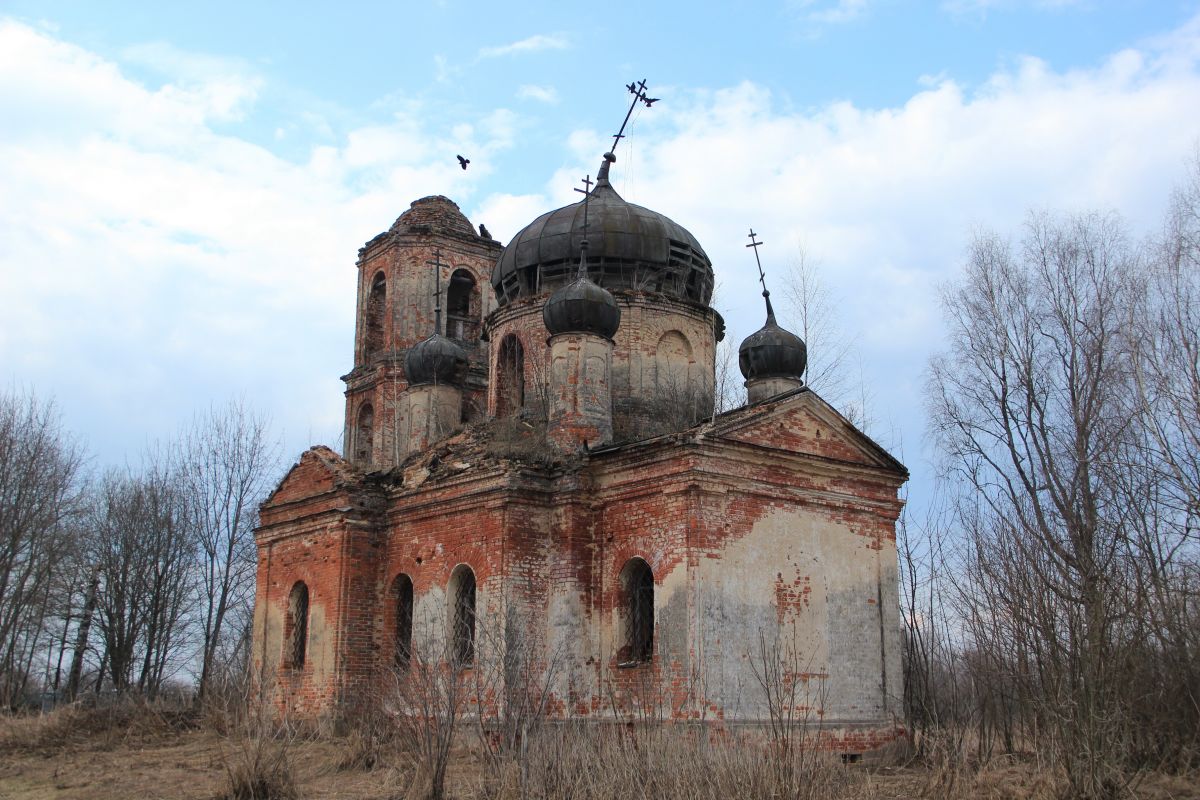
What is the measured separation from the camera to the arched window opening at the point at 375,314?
28.5m

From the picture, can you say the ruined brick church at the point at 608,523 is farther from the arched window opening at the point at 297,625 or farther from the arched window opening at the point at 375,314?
the arched window opening at the point at 375,314

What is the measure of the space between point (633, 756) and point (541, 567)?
20.3ft

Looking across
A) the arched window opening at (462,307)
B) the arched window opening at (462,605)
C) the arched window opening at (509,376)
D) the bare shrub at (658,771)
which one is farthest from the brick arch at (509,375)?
the bare shrub at (658,771)

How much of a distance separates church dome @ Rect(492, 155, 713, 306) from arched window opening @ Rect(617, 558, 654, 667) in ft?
18.2

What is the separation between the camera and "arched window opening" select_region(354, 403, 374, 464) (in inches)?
1104

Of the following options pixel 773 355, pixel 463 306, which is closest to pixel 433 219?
pixel 463 306

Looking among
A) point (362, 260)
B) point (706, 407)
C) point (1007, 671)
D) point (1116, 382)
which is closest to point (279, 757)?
point (1007, 671)

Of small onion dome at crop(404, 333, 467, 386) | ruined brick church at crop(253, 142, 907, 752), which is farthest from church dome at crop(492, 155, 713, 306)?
small onion dome at crop(404, 333, 467, 386)

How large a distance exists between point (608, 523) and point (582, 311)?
10.4 ft

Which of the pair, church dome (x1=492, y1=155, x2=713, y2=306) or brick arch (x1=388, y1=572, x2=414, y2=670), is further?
church dome (x1=492, y1=155, x2=713, y2=306)

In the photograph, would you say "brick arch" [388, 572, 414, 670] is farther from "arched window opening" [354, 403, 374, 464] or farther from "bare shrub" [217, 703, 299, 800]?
"arched window opening" [354, 403, 374, 464]

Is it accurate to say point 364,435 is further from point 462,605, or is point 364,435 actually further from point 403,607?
point 462,605

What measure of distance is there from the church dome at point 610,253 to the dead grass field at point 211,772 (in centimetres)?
807

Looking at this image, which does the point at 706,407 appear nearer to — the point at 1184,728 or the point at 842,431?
the point at 842,431
